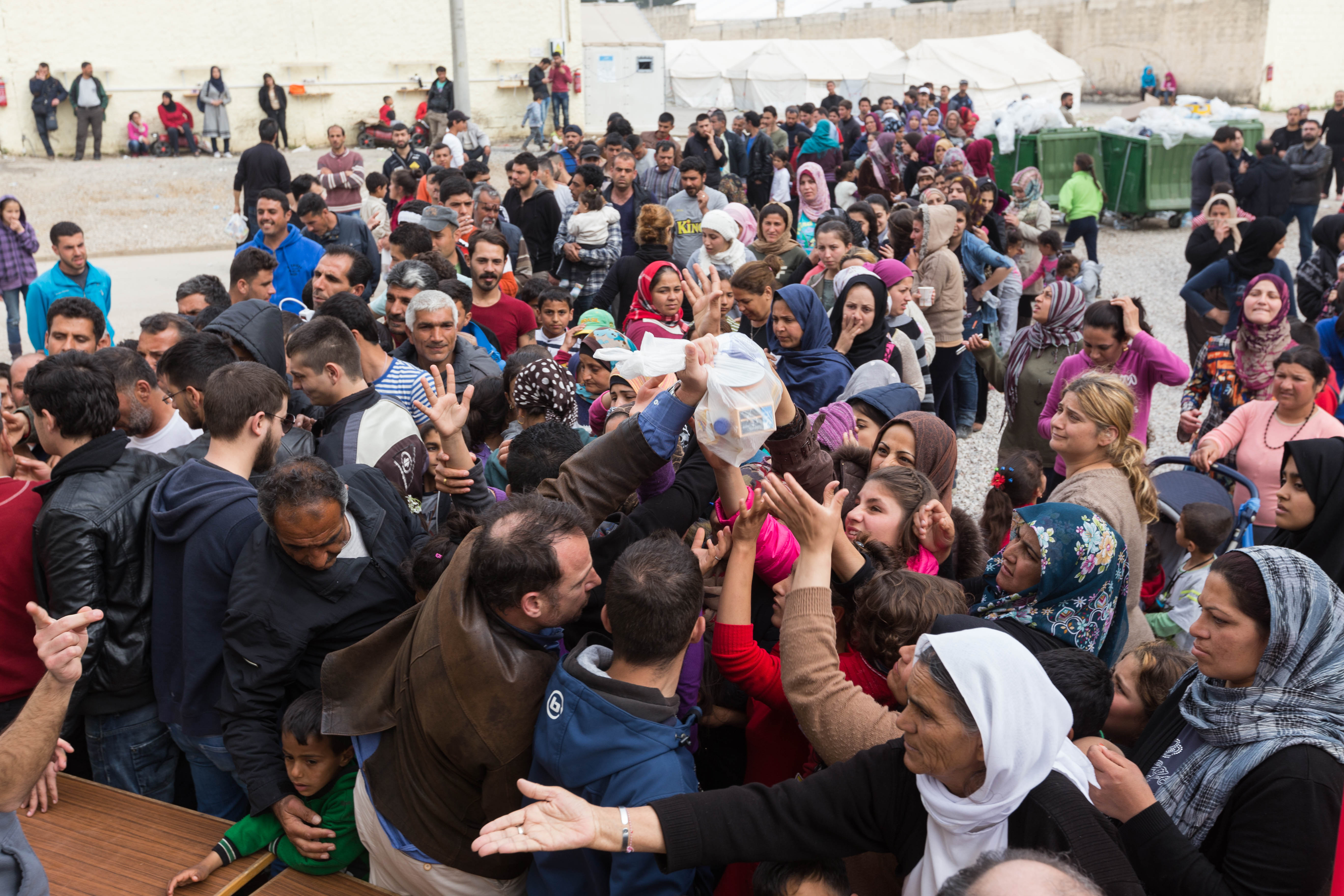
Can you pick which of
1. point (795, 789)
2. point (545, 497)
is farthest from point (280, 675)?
point (795, 789)

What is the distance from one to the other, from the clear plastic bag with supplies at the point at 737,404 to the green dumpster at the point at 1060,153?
597 inches

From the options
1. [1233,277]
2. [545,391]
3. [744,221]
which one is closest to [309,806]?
[545,391]

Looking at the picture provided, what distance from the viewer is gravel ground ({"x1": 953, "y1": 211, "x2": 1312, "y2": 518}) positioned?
745 cm

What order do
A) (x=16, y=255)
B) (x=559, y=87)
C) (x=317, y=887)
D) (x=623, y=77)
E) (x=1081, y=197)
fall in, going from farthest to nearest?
(x=623, y=77) < (x=559, y=87) < (x=1081, y=197) < (x=16, y=255) < (x=317, y=887)

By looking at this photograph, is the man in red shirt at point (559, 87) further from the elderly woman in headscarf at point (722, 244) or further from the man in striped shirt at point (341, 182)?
the elderly woman in headscarf at point (722, 244)

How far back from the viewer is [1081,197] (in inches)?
492

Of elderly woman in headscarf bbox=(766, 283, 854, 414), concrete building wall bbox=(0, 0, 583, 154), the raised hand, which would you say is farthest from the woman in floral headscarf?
concrete building wall bbox=(0, 0, 583, 154)

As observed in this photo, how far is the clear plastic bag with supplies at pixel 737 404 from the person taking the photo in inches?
102

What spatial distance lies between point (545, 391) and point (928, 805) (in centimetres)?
245

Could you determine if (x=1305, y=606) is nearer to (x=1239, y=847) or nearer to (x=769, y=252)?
(x=1239, y=847)

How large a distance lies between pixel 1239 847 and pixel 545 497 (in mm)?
1748

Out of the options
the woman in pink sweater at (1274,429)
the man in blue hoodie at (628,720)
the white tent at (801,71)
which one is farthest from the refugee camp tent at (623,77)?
the man in blue hoodie at (628,720)

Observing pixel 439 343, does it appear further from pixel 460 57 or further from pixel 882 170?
pixel 460 57

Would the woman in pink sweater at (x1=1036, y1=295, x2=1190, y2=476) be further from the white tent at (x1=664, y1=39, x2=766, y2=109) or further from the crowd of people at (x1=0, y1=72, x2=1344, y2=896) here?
the white tent at (x1=664, y1=39, x2=766, y2=109)
